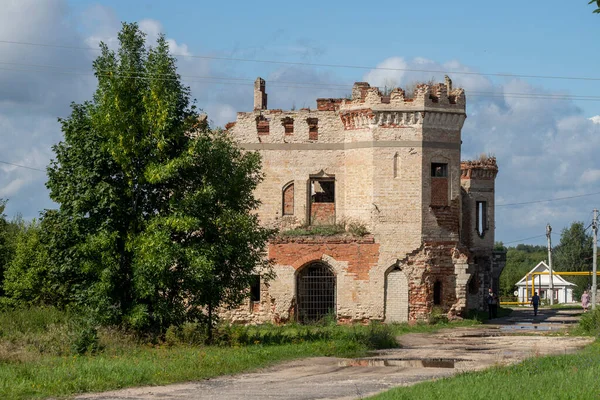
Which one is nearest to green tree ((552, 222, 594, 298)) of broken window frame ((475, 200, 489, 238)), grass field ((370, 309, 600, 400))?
broken window frame ((475, 200, 489, 238))

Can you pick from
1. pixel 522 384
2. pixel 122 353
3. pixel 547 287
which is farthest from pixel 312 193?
pixel 547 287

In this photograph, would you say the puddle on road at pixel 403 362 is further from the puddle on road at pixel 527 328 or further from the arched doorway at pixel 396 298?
the arched doorway at pixel 396 298

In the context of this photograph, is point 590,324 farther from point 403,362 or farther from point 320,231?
point 403,362

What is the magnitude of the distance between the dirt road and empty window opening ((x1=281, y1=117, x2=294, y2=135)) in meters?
10.7

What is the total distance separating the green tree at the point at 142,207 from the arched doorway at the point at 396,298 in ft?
34.0

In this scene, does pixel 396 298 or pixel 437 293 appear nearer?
pixel 396 298

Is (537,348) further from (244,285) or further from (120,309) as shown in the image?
(120,309)

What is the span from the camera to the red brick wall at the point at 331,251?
36.1m

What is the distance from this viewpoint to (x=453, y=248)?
36.6 m

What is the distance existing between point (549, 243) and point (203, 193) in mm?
44759

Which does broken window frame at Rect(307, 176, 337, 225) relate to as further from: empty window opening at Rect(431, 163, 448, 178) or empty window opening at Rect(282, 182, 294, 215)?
empty window opening at Rect(431, 163, 448, 178)

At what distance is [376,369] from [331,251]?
48.3ft

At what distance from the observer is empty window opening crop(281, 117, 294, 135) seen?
38438mm

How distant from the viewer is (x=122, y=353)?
74.8ft
